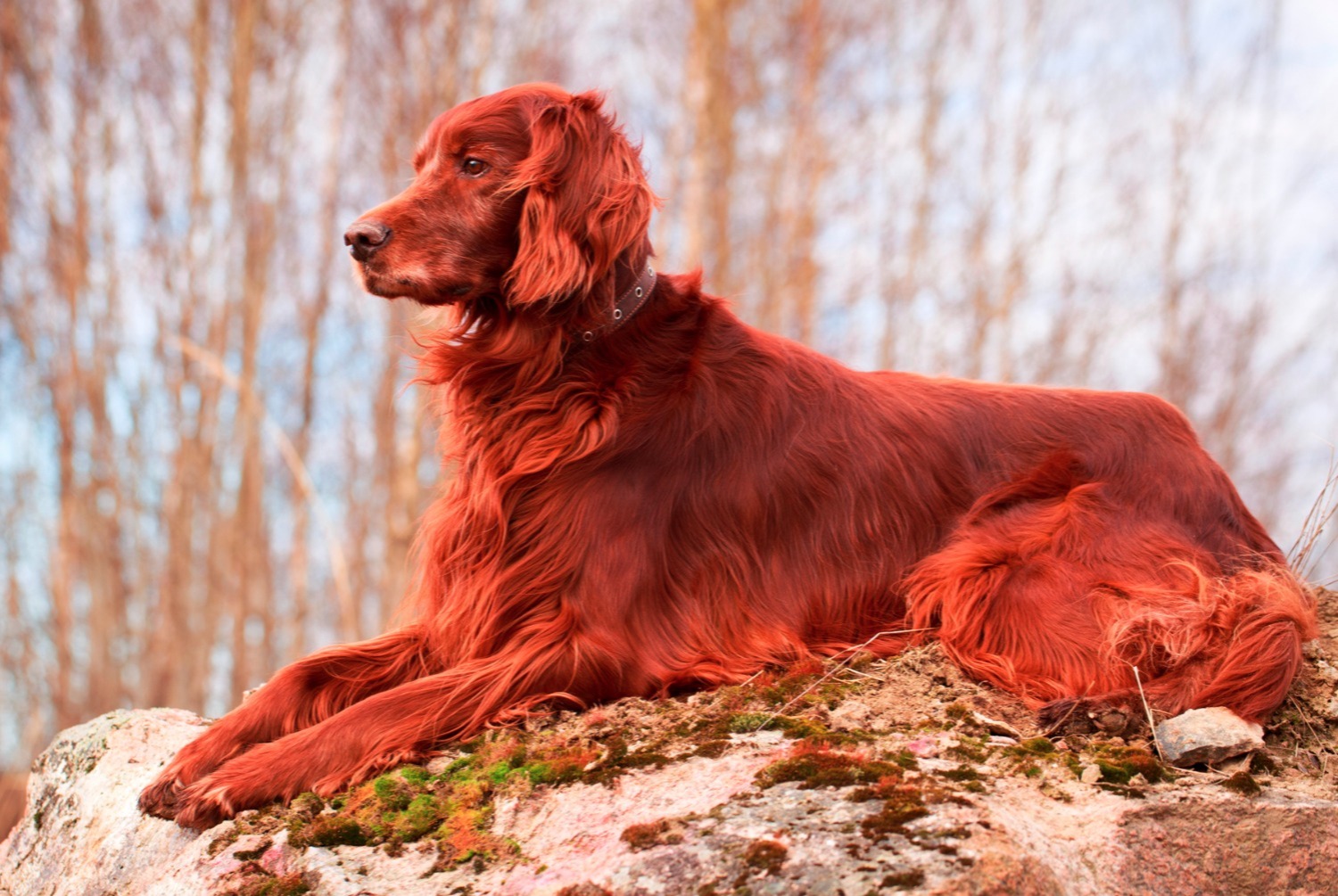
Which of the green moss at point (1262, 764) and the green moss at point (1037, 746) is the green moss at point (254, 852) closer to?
the green moss at point (1037, 746)

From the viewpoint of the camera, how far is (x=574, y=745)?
284 cm

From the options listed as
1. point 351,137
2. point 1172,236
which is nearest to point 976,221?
point 1172,236

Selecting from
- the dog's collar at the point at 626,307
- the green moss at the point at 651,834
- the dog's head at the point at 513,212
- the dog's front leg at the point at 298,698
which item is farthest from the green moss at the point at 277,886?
the dog's collar at the point at 626,307

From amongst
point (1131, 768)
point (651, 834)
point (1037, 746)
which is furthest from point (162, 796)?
point (1131, 768)

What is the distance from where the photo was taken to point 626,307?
3.25 m

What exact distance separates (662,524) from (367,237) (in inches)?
41.3

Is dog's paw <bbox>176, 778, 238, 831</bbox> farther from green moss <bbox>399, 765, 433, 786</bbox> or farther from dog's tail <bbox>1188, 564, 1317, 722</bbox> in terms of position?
dog's tail <bbox>1188, 564, 1317, 722</bbox>

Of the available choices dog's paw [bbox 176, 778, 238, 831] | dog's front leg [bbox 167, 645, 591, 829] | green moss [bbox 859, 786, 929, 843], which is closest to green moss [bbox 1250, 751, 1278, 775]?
green moss [bbox 859, 786, 929, 843]

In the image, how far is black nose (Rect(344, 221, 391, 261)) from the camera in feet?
9.73

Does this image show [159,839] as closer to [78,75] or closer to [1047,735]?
[1047,735]

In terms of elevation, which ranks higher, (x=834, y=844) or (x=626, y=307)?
(x=626, y=307)

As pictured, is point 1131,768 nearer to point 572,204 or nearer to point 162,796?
point 572,204

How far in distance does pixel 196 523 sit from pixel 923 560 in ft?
28.0

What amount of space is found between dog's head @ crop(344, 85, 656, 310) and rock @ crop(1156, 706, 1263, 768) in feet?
5.80
